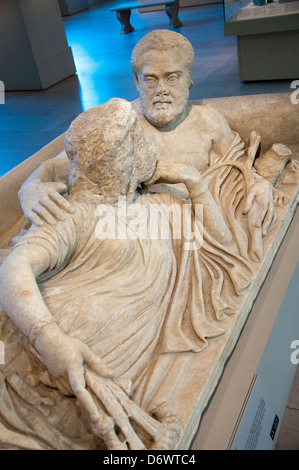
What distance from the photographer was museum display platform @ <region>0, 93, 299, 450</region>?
1.95 meters

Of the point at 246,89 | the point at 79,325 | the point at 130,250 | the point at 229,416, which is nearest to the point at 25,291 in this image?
the point at 79,325

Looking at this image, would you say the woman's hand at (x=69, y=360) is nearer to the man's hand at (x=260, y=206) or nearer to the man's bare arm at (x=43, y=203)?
the man's bare arm at (x=43, y=203)

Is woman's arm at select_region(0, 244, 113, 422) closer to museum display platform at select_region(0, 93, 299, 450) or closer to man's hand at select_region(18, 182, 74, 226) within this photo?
man's hand at select_region(18, 182, 74, 226)

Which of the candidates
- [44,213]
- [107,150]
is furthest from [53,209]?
[107,150]

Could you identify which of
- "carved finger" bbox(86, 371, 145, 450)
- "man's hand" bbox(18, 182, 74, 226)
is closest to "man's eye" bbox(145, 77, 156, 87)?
"man's hand" bbox(18, 182, 74, 226)

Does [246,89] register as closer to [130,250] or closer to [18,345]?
[130,250]

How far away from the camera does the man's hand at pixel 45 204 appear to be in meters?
2.19

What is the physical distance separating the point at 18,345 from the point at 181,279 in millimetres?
908

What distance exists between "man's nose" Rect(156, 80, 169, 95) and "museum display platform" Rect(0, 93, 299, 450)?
0.89 metres

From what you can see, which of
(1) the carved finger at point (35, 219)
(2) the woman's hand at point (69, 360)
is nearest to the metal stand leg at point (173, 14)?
(1) the carved finger at point (35, 219)

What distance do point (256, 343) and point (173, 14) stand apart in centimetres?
659

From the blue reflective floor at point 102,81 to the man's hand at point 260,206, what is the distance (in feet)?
9.51

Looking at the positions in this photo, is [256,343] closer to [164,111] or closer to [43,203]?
[43,203]

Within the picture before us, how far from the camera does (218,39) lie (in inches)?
273
